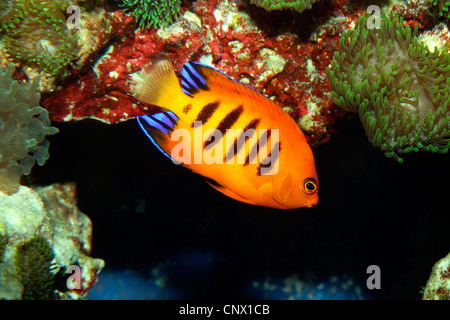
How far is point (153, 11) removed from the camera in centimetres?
283

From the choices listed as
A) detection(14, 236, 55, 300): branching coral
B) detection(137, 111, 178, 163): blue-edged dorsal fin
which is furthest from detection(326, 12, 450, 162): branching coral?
detection(14, 236, 55, 300): branching coral

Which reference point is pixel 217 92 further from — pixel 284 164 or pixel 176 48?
pixel 176 48

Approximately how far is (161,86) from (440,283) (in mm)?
3102

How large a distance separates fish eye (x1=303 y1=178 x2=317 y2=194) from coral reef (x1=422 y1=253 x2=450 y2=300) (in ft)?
5.91

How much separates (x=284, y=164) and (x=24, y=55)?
239 cm

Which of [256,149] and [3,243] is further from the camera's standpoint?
[3,243]

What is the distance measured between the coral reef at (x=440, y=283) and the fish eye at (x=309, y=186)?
1801mm

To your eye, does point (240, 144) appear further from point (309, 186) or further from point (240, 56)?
point (240, 56)

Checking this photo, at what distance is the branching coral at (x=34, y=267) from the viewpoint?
261 cm

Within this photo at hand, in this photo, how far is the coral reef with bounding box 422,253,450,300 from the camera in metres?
2.83

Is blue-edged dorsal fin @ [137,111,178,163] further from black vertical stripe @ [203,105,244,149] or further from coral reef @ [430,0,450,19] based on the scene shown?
coral reef @ [430,0,450,19]

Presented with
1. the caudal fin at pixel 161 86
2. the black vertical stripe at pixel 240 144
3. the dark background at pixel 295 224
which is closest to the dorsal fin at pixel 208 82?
the caudal fin at pixel 161 86

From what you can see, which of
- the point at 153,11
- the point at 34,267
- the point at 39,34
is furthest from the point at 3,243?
the point at 153,11

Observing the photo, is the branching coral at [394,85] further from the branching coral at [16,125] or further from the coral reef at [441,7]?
the branching coral at [16,125]
